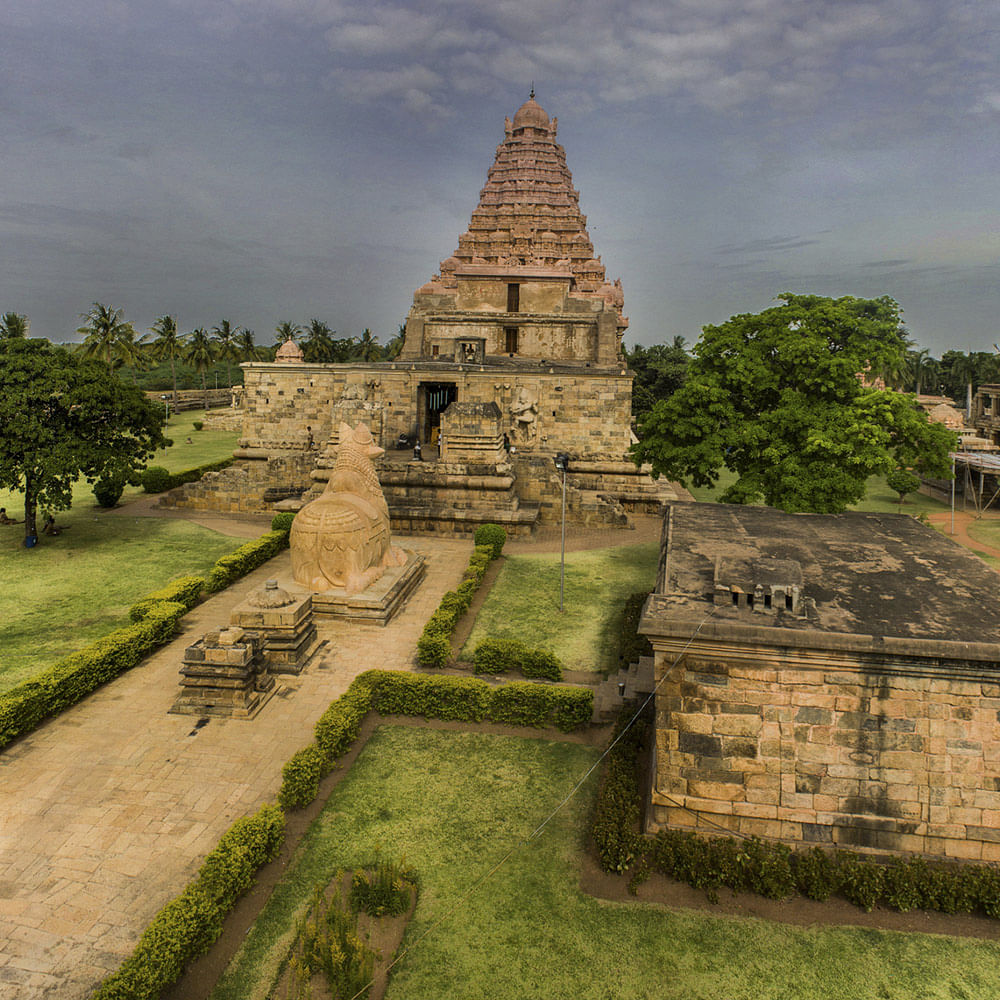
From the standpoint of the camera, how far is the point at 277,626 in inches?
526

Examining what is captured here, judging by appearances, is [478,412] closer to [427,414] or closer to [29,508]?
[427,414]

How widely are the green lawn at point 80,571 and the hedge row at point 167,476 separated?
1142mm

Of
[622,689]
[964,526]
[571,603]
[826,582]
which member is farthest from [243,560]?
[964,526]

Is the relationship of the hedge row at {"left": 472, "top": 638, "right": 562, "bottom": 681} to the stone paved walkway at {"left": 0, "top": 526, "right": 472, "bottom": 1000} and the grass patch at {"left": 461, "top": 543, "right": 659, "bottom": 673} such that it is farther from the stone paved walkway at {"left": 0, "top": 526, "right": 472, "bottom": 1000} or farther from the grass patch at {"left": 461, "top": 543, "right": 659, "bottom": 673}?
the stone paved walkway at {"left": 0, "top": 526, "right": 472, "bottom": 1000}

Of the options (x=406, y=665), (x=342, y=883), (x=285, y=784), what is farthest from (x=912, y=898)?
(x=406, y=665)

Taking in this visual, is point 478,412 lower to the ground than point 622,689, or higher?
higher

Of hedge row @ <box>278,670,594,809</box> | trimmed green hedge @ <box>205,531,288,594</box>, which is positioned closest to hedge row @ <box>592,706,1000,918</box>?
hedge row @ <box>278,670,594,809</box>

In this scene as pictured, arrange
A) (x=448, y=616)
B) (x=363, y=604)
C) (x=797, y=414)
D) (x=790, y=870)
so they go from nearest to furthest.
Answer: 1. (x=790, y=870)
2. (x=448, y=616)
3. (x=363, y=604)
4. (x=797, y=414)

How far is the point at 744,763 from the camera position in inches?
312

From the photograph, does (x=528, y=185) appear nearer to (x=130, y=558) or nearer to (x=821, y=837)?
(x=130, y=558)

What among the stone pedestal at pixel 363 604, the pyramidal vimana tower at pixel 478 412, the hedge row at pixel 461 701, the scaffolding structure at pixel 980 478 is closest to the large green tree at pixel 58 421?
the pyramidal vimana tower at pixel 478 412

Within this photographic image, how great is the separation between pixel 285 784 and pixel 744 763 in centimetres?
583

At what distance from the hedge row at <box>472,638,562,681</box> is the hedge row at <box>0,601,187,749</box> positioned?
21.6 ft

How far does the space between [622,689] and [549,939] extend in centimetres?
503
